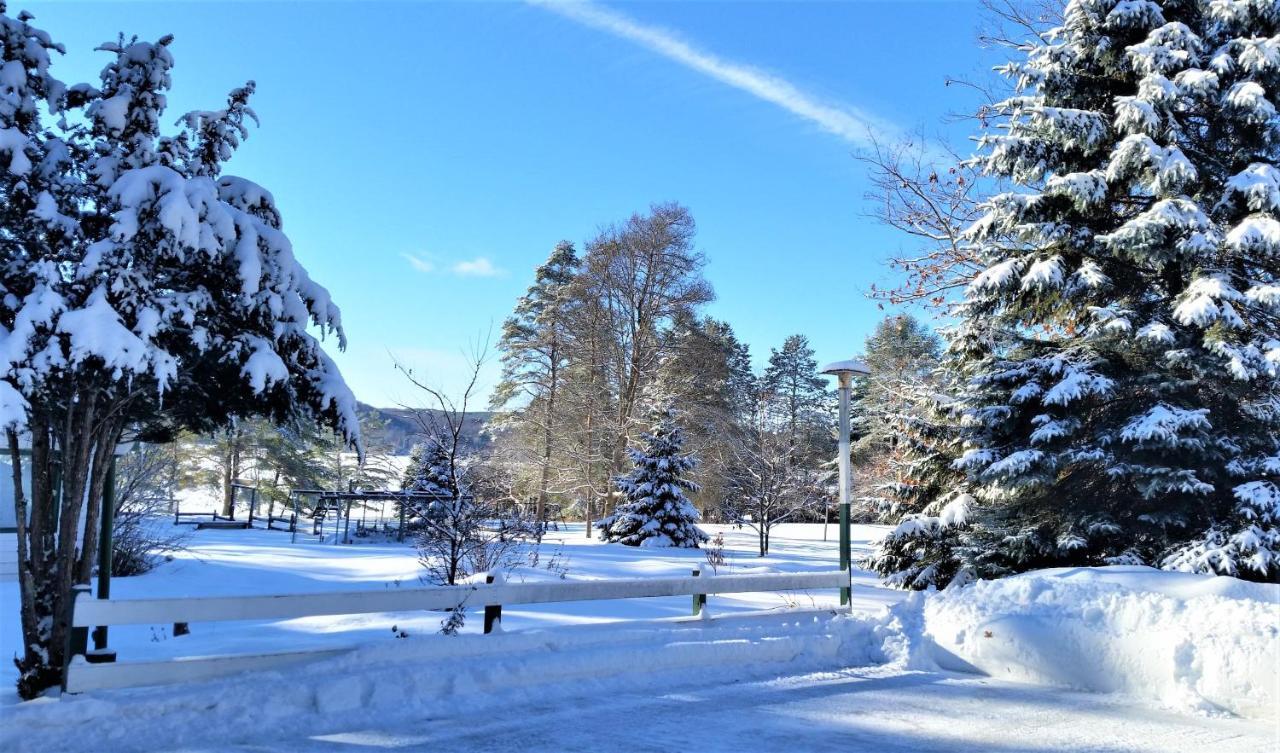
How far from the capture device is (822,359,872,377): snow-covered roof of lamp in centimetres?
1061

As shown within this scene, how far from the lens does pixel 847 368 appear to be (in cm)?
1062

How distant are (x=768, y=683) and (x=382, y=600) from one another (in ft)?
10.9

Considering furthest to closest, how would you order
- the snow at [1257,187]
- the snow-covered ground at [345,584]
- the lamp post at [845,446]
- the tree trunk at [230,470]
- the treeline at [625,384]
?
the tree trunk at [230,470] < the treeline at [625,384] < the snow at [1257,187] < the lamp post at [845,446] < the snow-covered ground at [345,584]

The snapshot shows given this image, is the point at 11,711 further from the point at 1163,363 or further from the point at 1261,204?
the point at 1261,204

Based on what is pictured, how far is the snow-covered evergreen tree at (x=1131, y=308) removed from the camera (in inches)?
432

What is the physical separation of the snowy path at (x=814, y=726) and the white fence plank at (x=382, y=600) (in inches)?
45.1

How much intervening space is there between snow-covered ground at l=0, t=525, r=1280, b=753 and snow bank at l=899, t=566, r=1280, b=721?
2 centimetres

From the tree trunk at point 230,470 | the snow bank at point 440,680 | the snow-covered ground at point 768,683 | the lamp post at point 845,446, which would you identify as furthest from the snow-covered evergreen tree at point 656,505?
the tree trunk at point 230,470

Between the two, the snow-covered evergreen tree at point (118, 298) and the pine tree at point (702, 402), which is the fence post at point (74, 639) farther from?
the pine tree at point (702, 402)

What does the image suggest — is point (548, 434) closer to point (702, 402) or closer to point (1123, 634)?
point (702, 402)

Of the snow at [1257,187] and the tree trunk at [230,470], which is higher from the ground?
the snow at [1257,187]

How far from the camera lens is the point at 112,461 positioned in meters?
6.37

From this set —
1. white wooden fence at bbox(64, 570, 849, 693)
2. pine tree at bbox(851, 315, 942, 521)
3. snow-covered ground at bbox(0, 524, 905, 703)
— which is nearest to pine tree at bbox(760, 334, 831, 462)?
pine tree at bbox(851, 315, 942, 521)

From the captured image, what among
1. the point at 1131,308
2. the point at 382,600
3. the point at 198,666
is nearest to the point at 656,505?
the point at 1131,308
